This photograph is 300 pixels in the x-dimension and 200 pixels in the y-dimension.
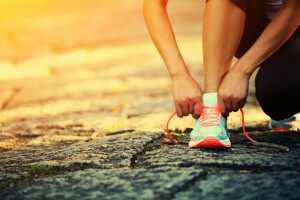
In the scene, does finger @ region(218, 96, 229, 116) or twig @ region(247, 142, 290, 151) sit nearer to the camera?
twig @ region(247, 142, 290, 151)

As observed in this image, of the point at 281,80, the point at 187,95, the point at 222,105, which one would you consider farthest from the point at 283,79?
the point at 187,95

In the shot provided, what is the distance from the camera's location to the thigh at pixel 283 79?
5.00 feet

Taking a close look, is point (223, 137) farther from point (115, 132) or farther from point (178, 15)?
point (178, 15)

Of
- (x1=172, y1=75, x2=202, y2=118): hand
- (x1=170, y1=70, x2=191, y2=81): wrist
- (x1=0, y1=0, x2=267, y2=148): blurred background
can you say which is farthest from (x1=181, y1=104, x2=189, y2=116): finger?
(x1=0, y1=0, x2=267, y2=148): blurred background

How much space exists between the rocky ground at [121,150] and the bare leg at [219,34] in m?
0.29

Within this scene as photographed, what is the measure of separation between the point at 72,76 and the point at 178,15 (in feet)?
18.2

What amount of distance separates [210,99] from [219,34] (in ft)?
0.82

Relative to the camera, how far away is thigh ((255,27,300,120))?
153 cm

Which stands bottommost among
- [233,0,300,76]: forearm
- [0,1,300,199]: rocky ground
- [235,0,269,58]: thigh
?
[0,1,300,199]: rocky ground

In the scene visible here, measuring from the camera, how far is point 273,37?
143cm

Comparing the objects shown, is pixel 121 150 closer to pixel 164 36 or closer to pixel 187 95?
pixel 187 95

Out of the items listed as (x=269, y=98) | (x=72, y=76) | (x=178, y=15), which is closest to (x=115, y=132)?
(x=269, y=98)

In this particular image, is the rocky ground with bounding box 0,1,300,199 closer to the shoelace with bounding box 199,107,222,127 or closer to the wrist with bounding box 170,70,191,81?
the shoelace with bounding box 199,107,222,127

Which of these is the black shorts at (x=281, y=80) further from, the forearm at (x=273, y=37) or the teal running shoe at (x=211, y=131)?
the teal running shoe at (x=211, y=131)
